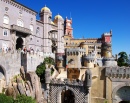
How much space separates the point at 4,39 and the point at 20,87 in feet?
49.0

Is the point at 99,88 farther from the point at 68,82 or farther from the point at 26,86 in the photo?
the point at 26,86

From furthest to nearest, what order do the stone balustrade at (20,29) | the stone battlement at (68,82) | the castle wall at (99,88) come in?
the stone balustrade at (20,29) < the castle wall at (99,88) < the stone battlement at (68,82)

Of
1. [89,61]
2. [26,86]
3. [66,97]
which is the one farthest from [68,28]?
[26,86]

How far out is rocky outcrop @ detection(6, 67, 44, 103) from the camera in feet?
104

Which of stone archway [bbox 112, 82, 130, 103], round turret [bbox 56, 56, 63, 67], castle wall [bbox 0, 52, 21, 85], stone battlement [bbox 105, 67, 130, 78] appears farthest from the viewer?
round turret [bbox 56, 56, 63, 67]

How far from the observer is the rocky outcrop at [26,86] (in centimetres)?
3161

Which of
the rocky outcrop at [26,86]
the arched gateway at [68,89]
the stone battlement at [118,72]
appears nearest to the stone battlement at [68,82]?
the arched gateway at [68,89]

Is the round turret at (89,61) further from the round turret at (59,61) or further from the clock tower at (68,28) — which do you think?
the clock tower at (68,28)

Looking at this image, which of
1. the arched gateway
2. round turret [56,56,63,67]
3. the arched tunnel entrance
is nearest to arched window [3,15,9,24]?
round turret [56,56,63,67]

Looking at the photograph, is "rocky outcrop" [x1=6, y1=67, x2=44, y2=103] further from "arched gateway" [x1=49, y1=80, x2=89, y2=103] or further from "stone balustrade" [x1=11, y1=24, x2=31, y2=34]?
"stone balustrade" [x1=11, y1=24, x2=31, y2=34]

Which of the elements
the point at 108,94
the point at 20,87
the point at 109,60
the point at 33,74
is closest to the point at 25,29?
the point at 33,74

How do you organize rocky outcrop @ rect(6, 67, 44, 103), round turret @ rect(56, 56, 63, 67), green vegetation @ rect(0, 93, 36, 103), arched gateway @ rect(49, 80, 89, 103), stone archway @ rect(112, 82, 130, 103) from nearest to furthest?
green vegetation @ rect(0, 93, 36, 103)
rocky outcrop @ rect(6, 67, 44, 103)
arched gateway @ rect(49, 80, 89, 103)
stone archway @ rect(112, 82, 130, 103)
round turret @ rect(56, 56, 63, 67)

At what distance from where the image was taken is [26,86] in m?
33.1

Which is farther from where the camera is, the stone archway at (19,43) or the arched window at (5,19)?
the stone archway at (19,43)
